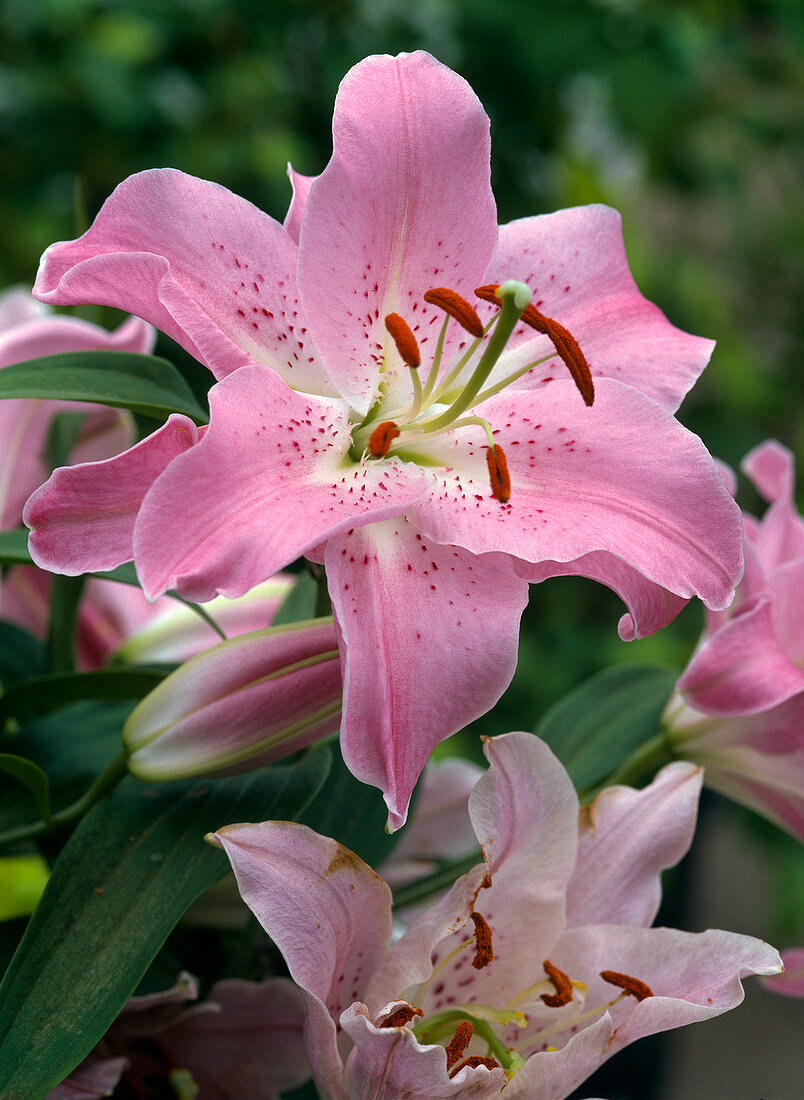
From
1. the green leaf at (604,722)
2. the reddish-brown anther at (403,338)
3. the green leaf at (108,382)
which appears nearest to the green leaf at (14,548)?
the green leaf at (108,382)

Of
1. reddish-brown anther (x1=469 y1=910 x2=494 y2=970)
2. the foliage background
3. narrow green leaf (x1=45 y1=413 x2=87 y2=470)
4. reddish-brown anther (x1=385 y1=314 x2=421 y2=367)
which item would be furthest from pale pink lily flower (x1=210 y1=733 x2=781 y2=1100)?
the foliage background

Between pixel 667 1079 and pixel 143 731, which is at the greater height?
pixel 143 731

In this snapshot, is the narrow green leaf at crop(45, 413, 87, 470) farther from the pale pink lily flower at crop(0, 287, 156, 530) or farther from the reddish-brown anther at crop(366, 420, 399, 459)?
the reddish-brown anther at crop(366, 420, 399, 459)

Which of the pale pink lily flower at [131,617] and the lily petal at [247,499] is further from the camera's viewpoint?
the pale pink lily flower at [131,617]

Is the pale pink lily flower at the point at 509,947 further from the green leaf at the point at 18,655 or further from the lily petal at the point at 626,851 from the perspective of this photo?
the green leaf at the point at 18,655

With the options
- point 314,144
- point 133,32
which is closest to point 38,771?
point 133,32

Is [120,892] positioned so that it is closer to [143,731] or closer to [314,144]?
[143,731]

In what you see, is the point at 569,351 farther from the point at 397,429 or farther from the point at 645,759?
the point at 645,759
